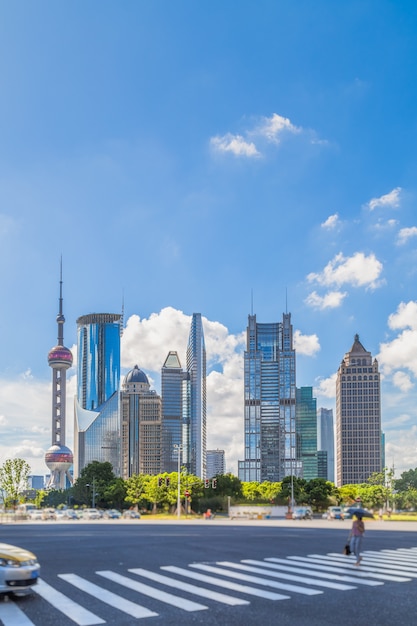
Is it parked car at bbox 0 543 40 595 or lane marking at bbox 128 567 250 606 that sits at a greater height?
parked car at bbox 0 543 40 595

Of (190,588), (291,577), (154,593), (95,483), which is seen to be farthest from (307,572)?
(95,483)

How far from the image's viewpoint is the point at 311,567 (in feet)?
65.1

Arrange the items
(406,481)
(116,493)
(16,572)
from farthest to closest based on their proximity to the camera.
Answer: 1. (406,481)
2. (116,493)
3. (16,572)

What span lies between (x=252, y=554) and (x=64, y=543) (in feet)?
33.8

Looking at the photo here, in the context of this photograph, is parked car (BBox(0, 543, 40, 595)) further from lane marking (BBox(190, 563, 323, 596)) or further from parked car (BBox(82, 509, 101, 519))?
parked car (BBox(82, 509, 101, 519))

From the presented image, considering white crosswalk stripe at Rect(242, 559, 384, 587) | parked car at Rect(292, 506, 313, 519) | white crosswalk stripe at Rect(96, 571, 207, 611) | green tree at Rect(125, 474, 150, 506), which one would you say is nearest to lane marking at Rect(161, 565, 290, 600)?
white crosswalk stripe at Rect(96, 571, 207, 611)

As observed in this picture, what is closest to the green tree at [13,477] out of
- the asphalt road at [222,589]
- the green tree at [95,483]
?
the green tree at [95,483]

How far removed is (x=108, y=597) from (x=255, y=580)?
13.9 feet

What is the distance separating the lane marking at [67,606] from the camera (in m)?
12.0

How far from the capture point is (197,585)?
16328 mm

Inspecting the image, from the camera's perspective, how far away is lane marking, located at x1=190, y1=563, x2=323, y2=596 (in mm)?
15203

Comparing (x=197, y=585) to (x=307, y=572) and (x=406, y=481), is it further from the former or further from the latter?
(x=406, y=481)

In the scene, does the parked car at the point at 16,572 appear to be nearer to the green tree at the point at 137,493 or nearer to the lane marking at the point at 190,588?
the lane marking at the point at 190,588

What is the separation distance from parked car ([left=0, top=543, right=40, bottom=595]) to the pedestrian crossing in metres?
0.30
